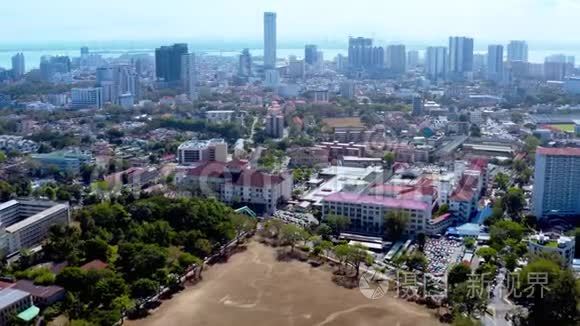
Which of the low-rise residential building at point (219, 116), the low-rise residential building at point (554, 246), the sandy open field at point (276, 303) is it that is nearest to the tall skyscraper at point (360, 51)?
the low-rise residential building at point (219, 116)

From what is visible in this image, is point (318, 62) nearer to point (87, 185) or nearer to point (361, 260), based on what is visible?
point (87, 185)

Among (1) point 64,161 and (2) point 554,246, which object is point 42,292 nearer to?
(2) point 554,246

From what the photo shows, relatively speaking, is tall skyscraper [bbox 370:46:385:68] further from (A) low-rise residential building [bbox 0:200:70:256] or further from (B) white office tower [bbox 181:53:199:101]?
(A) low-rise residential building [bbox 0:200:70:256]

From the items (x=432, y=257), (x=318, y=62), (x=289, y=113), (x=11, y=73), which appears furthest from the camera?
(x=318, y=62)

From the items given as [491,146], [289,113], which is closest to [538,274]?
[491,146]

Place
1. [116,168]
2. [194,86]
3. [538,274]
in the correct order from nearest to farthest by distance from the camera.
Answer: [538,274], [116,168], [194,86]

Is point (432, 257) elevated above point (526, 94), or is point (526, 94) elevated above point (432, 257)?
point (526, 94)

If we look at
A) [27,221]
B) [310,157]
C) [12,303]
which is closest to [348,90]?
[310,157]

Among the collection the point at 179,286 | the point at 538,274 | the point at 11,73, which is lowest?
the point at 179,286
